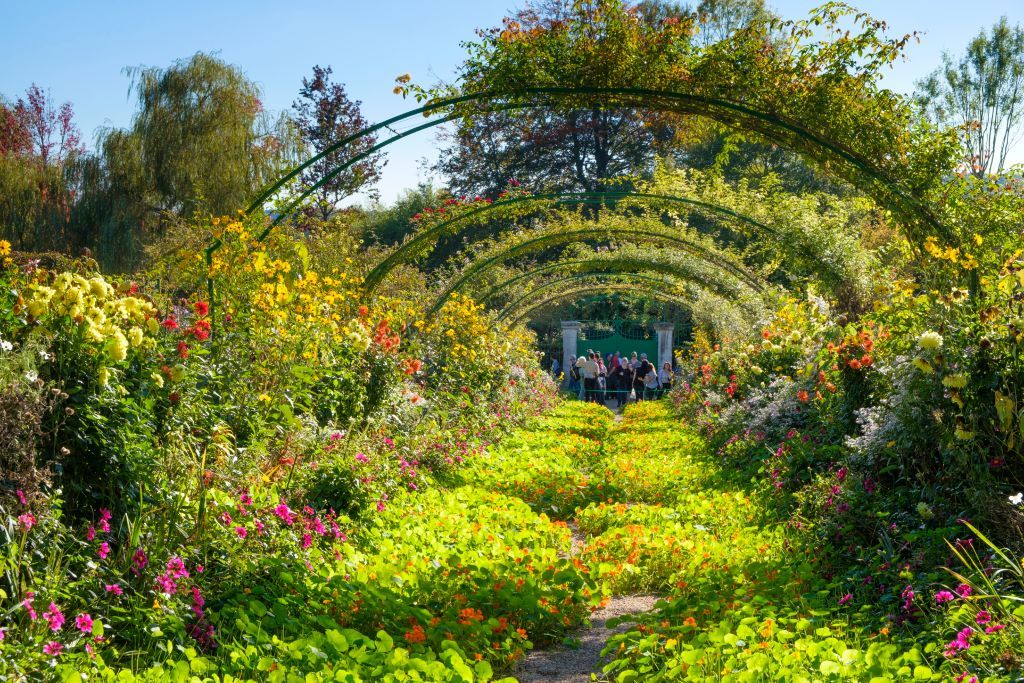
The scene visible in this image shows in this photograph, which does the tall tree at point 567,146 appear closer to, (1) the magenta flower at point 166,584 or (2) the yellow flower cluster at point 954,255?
(2) the yellow flower cluster at point 954,255

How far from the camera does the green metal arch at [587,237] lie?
510 inches

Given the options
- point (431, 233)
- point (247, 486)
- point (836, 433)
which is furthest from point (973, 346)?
point (431, 233)

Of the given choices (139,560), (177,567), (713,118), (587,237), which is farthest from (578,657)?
(587,237)

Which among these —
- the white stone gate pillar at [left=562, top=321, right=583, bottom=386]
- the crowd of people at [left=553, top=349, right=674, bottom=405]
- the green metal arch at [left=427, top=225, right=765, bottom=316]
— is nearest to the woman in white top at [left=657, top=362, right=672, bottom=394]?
the crowd of people at [left=553, top=349, right=674, bottom=405]

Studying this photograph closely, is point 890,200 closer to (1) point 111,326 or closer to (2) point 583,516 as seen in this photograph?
(2) point 583,516

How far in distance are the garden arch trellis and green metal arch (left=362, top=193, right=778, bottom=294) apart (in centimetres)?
311

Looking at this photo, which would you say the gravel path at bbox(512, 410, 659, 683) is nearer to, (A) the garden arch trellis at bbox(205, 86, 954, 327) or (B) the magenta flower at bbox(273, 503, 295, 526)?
(B) the magenta flower at bbox(273, 503, 295, 526)

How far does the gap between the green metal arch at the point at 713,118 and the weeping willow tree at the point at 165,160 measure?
13.8 m

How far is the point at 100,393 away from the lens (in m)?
3.60

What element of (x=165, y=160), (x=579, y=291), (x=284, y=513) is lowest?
(x=284, y=513)

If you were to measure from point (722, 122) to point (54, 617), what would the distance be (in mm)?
5790

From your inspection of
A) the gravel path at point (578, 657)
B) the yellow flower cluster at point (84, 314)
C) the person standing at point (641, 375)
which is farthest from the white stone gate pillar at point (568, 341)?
the yellow flower cluster at point (84, 314)

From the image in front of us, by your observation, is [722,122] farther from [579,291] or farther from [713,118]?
[579,291]

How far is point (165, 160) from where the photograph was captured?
778 inches
